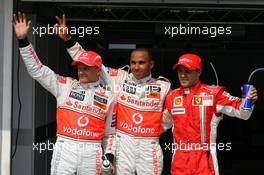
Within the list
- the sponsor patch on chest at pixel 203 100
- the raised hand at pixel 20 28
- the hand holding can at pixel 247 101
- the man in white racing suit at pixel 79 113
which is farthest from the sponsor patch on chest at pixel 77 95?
the hand holding can at pixel 247 101

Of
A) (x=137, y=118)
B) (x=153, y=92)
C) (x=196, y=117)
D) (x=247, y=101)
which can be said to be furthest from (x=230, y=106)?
(x=137, y=118)

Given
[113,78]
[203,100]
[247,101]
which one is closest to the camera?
[247,101]

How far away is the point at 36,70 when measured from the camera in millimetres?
3244

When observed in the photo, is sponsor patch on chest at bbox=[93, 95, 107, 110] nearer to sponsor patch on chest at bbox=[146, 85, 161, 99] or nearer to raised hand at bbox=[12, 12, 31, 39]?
sponsor patch on chest at bbox=[146, 85, 161, 99]

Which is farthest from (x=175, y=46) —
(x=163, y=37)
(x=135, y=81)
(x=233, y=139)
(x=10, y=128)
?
(x=10, y=128)

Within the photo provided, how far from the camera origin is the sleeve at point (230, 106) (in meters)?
3.13

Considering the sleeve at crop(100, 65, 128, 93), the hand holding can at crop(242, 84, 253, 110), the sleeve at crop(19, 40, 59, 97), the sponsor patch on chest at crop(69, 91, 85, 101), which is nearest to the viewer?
the hand holding can at crop(242, 84, 253, 110)

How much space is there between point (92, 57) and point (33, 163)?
1.85m

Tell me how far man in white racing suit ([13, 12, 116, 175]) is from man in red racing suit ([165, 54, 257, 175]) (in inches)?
21.2

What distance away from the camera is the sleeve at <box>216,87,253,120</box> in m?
3.13

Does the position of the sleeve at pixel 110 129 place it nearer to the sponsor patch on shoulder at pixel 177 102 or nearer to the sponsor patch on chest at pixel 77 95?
the sponsor patch on chest at pixel 77 95

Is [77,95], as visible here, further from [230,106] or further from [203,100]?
[230,106]

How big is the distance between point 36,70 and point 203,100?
50.5 inches

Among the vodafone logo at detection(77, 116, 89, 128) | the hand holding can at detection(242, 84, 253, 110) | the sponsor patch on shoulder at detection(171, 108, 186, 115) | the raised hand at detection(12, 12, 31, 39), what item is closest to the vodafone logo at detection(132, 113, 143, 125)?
the sponsor patch on shoulder at detection(171, 108, 186, 115)
